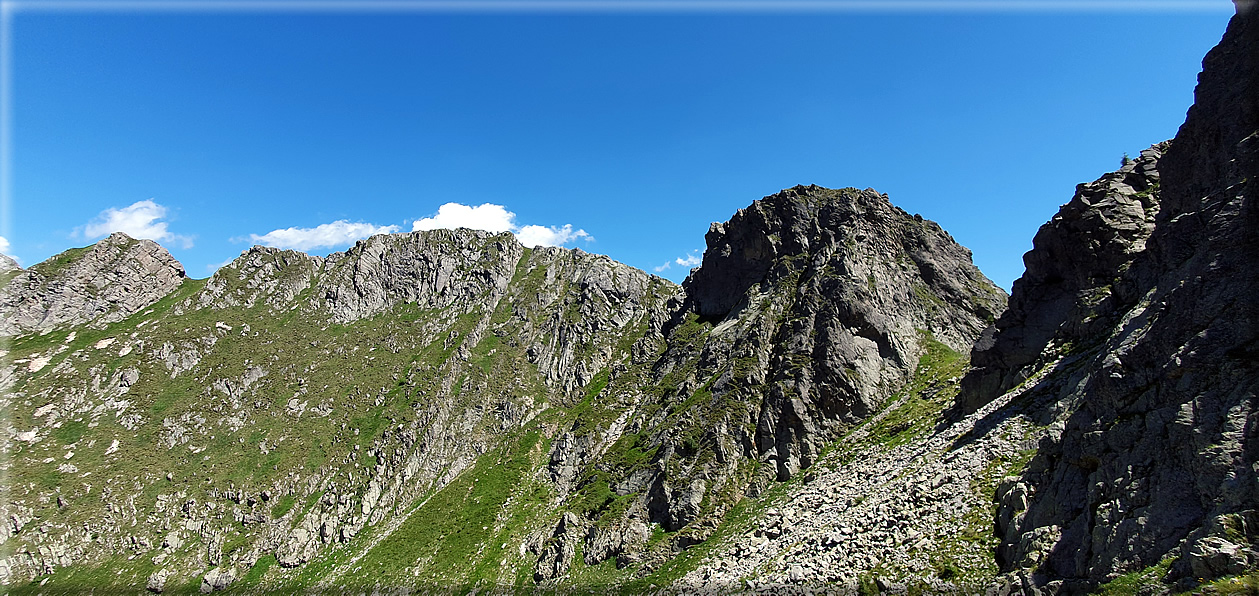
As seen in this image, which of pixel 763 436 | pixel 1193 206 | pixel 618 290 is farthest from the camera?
pixel 618 290

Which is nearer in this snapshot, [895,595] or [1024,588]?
[1024,588]

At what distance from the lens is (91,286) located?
5413 inches

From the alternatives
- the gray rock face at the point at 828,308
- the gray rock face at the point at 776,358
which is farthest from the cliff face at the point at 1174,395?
the gray rock face at the point at 776,358

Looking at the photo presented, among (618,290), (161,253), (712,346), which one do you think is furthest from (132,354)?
(712,346)

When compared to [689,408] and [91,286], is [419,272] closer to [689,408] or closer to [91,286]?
[91,286]

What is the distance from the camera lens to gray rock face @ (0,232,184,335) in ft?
417

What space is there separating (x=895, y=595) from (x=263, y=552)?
95702mm

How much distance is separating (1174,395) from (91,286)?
8044 inches

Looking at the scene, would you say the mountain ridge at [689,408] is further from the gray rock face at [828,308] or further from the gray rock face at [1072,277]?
the gray rock face at [828,308]

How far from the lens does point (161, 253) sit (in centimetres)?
15225

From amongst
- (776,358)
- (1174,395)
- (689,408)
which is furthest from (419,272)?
(1174,395)

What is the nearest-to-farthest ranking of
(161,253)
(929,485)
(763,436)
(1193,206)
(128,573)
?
(1193,206), (929,485), (763,436), (128,573), (161,253)

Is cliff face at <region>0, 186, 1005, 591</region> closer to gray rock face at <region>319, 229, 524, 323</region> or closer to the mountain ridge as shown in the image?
the mountain ridge

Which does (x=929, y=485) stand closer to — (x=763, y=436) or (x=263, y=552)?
(x=763, y=436)
